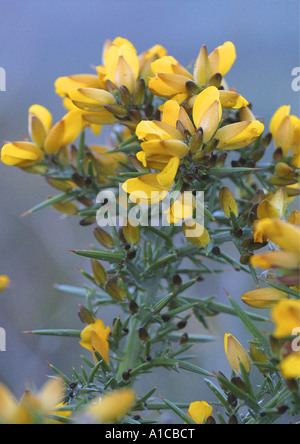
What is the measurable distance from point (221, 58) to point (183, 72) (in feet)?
0.18

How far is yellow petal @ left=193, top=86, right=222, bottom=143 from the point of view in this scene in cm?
48

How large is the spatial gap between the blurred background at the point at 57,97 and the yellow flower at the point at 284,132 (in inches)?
21.4

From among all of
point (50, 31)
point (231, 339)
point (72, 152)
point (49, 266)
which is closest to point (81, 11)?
point (50, 31)

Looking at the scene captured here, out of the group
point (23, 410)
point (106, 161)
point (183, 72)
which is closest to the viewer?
point (23, 410)

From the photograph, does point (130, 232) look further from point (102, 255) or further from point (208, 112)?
point (208, 112)

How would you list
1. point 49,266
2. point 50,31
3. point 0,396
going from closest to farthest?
point 0,396
point 49,266
point 50,31

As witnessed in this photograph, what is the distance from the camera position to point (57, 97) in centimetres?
174

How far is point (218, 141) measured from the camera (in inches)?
19.3

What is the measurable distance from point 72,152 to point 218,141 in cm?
25

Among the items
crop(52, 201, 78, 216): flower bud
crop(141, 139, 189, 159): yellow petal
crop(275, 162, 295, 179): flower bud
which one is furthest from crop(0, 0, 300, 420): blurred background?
crop(141, 139, 189, 159): yellow petal

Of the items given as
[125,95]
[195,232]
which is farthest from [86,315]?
[125,95]

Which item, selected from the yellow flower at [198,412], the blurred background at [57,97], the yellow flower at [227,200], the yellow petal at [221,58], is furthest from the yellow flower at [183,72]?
the blurred background at [57,97]

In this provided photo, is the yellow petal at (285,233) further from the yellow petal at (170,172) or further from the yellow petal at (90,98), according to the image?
the yellow petal at (90,98)
